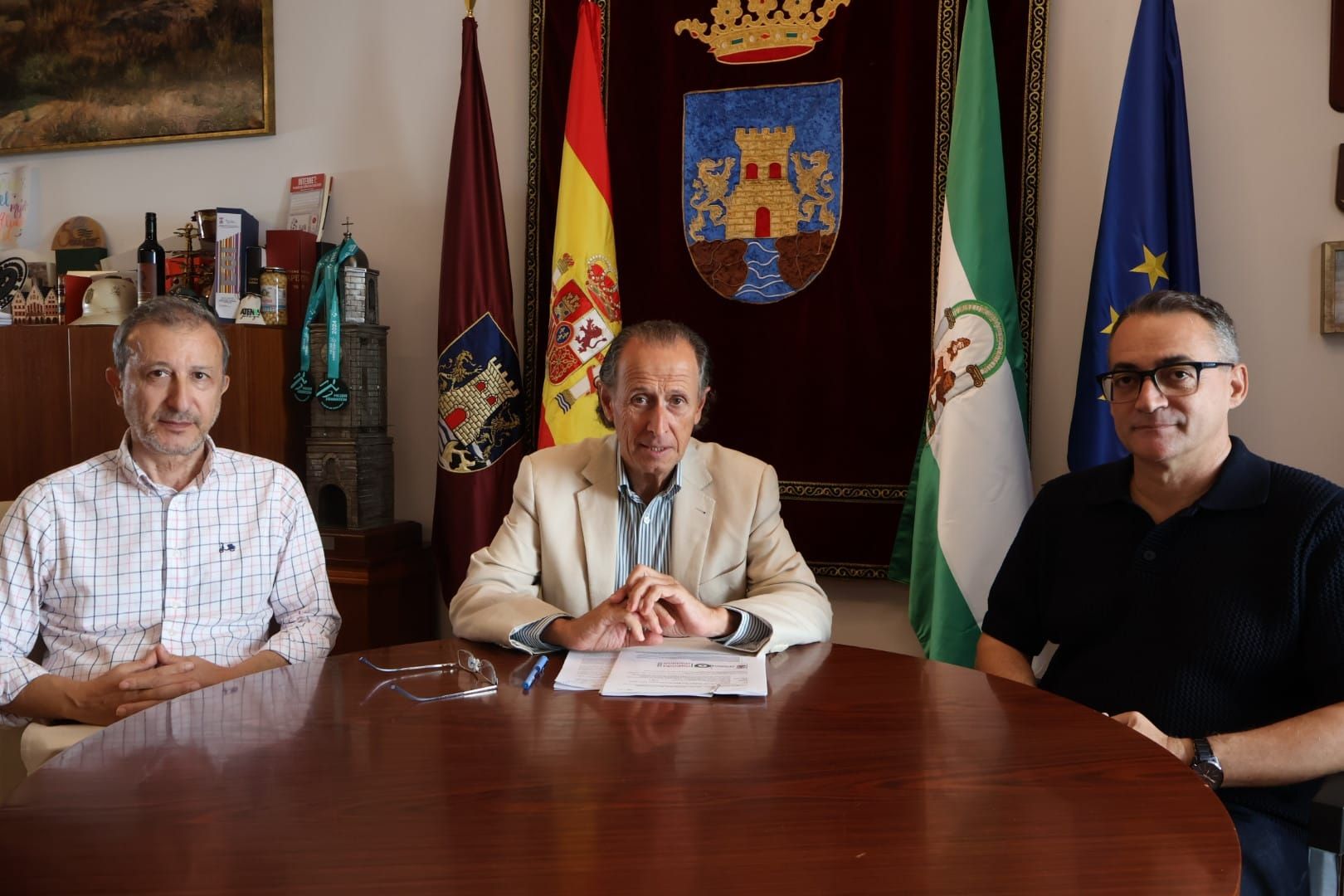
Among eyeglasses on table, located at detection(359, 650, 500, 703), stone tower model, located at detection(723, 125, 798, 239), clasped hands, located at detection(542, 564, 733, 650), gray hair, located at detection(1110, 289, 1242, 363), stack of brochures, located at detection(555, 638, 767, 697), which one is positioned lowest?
eyeglasses on table, located at detection(359, 650, 500, 703)

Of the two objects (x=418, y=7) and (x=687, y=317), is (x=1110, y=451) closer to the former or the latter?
(x=687, y=317)

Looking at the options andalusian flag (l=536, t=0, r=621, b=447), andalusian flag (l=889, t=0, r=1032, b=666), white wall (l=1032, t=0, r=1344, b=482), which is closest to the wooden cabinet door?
andalusian flag (l=536, t=0, r=621, b=447)

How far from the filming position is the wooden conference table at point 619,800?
0.89 metres

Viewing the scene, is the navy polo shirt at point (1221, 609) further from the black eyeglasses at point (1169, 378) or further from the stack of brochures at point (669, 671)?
the stack of brochures at point (669, 671)

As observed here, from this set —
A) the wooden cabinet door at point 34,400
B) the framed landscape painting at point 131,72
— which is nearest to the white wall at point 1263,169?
the framed landscape painting at point 131,72

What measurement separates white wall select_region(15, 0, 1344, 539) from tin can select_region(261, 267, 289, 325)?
1.21ft

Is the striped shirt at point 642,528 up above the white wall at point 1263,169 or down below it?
below

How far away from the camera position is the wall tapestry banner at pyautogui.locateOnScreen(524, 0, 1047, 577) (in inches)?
119

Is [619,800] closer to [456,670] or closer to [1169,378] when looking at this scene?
[456,670]

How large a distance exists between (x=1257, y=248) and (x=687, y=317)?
1637mm

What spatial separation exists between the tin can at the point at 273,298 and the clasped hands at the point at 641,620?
2.24 meters

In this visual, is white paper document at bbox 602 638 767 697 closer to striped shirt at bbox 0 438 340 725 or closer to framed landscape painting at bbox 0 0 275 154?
striped shirt at bbox 0 438 340 725

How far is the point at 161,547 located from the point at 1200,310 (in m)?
1.98

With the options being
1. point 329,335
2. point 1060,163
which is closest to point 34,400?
point 329,335
